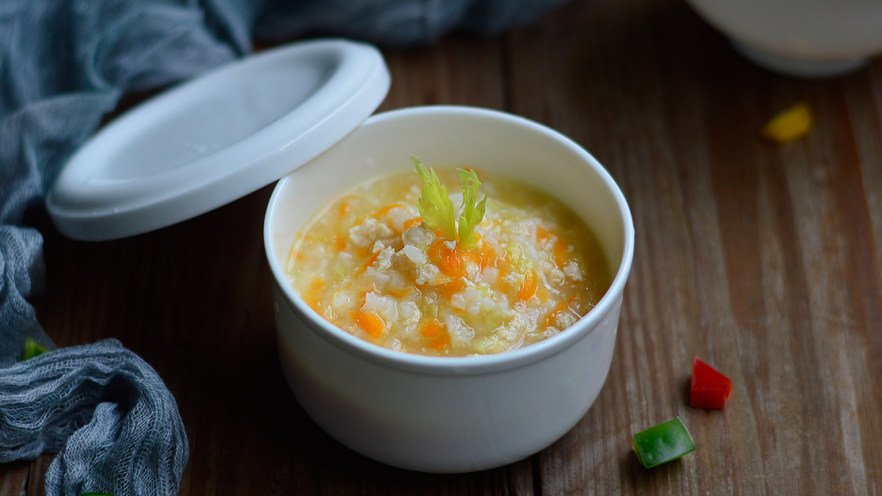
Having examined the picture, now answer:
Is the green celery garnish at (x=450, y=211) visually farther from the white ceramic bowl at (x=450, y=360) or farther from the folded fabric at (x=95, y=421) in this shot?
the folded fabric at (x=95, y=421)

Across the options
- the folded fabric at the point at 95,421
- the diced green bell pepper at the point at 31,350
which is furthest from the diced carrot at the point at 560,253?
the diced green bell pepper at the point at 31,350

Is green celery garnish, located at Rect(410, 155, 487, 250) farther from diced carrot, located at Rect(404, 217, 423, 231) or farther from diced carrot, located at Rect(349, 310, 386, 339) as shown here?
diced carrot, located at Rect(349, 310, 386, 339)

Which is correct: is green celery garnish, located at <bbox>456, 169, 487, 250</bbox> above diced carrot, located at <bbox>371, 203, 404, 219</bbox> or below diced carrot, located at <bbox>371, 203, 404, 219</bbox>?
above

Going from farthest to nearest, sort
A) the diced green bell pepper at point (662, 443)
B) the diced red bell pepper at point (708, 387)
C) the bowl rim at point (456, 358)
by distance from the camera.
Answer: the diced red bell pepper at point (708, 387) < the diced green bell pepper at point (662, 443) < the bowl rim at point (456, 358)

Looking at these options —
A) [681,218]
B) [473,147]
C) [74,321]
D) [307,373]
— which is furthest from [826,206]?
[74,321]

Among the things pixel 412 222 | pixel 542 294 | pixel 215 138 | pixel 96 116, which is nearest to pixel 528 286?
pixel 542 294

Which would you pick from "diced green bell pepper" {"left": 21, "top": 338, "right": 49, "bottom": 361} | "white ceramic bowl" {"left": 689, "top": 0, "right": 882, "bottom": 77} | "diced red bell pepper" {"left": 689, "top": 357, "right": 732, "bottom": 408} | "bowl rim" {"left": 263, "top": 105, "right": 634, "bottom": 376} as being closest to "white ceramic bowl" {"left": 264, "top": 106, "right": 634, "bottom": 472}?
"bowl rim" {"left": 263, "top": 105, "right": 634, "bottom": 376}
